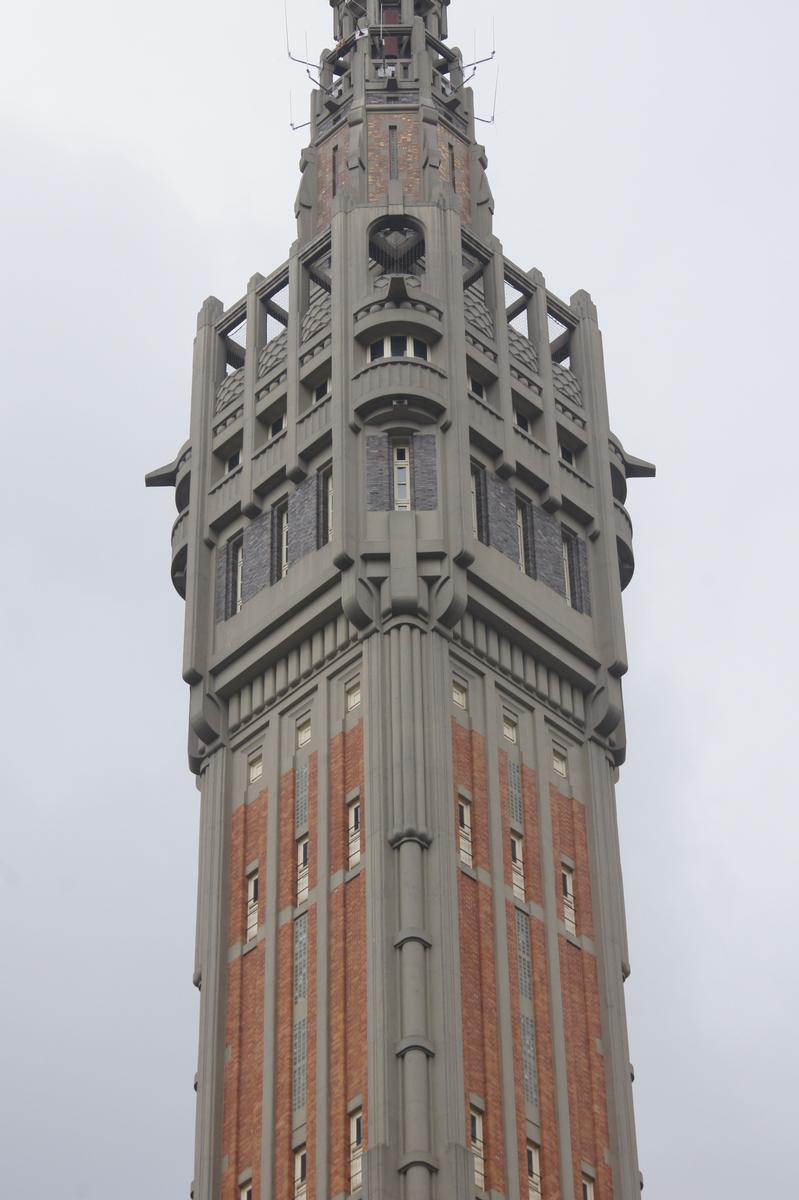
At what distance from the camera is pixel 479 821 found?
Result: 9419cm

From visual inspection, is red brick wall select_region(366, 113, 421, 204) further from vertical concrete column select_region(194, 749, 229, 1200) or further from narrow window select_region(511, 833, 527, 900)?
narrow window select_region(511, 833, 527, 900)

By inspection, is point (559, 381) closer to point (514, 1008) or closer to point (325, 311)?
point (325, 311)

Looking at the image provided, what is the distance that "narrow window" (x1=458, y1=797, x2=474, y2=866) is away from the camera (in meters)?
92.8

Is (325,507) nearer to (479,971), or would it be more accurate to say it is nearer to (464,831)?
(464,831)

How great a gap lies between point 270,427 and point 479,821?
1951cm

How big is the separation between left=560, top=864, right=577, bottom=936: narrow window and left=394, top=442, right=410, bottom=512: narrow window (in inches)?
525

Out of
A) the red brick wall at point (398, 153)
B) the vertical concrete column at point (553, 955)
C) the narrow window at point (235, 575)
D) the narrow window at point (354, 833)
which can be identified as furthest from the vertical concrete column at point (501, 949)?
the red brick wall at point (398, 153)

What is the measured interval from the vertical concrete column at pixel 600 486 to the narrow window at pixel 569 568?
82 centimetres

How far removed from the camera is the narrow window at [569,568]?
337ft

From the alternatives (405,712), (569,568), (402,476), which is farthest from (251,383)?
(405,712)

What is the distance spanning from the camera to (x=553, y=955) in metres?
93.6

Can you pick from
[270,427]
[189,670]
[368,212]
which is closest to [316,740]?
[189,670]

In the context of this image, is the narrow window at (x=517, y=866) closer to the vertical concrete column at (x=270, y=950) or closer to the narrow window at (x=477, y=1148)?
the vertical concrete column at (x=270, y=950)

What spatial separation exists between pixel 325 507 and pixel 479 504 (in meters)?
5.35
